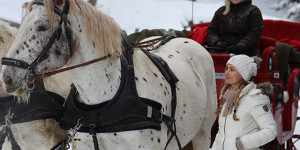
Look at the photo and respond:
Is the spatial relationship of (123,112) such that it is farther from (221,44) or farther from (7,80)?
(221,44)

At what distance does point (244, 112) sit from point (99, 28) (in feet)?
3.41

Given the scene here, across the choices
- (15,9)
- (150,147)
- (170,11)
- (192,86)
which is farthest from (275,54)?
(170,11)

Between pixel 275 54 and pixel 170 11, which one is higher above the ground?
pixel 275 54

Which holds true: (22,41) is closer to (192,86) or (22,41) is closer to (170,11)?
(192,86)

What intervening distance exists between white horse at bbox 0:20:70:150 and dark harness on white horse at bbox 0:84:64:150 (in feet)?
0.19

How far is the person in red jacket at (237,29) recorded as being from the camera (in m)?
4.32

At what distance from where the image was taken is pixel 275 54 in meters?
4.50

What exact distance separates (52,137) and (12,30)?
2.68 ft

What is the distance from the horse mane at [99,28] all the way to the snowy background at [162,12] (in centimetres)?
1011

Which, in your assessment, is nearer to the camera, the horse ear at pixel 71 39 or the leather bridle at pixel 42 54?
the leather bridle at pixel 42 54

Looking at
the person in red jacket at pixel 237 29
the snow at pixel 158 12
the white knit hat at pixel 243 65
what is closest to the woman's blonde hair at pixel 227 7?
the person in red jacket at pixel 237 29

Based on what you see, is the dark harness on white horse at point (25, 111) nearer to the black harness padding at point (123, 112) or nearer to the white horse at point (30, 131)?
the white horse at point (30, 131)

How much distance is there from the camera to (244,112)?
2520 mm

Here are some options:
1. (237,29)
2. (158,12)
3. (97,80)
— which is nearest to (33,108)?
(97,80)
